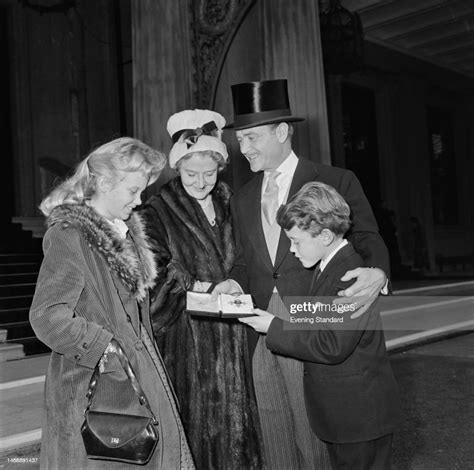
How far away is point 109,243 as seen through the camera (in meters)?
1.86

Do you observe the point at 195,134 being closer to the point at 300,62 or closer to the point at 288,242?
the point at 288,242

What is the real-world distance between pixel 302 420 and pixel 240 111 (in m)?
1.16

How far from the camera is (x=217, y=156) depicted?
2.60 metres

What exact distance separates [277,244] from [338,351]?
0.56 m

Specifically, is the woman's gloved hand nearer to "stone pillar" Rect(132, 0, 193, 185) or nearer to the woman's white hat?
the woman's white hat

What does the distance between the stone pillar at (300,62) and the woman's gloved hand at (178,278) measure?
12.6ft

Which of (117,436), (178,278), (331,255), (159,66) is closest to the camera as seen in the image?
(117,436)

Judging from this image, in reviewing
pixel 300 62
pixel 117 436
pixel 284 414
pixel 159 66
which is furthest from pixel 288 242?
pixel 159 66

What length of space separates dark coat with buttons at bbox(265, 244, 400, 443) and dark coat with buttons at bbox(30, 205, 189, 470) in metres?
0.43

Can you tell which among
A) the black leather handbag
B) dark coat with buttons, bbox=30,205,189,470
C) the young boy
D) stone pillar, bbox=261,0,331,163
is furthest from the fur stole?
stone pillar, bbox=261,0,331,163

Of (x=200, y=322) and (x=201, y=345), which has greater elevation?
(x=200, y=322)

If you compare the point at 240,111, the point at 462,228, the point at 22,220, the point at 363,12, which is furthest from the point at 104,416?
the point at 462,228

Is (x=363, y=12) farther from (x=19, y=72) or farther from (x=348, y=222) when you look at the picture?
(x=348, y=222)

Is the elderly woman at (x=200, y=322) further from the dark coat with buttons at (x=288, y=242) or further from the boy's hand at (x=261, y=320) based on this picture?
the boy's hand at (x=261, y=320)
